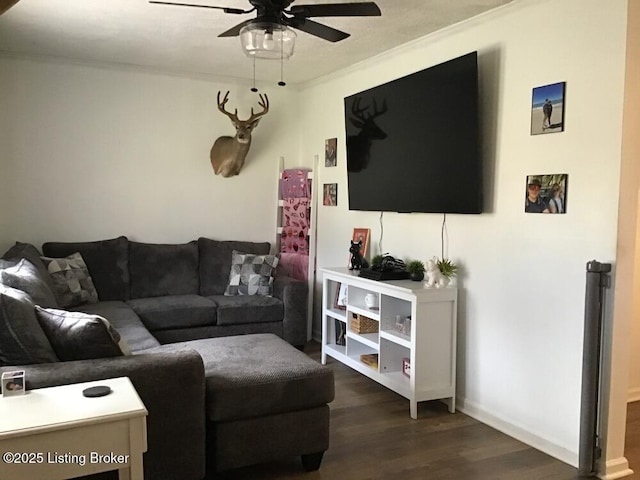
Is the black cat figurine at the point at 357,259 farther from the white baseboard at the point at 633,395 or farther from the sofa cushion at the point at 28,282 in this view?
the sofa cushion at the point at 28,282

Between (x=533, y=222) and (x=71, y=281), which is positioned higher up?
(x=533, y=222)

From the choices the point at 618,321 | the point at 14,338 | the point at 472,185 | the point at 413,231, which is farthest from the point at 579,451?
the point at 14,338

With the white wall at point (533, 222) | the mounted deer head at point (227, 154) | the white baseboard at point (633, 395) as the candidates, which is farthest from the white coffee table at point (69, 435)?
the mounted deer head at point (227, 154)

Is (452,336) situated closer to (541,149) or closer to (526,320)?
(526,320)

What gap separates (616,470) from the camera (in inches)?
110

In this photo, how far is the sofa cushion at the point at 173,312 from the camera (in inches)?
170

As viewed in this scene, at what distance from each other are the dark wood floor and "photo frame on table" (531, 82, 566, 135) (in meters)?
1.70

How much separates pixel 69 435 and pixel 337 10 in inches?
80.4

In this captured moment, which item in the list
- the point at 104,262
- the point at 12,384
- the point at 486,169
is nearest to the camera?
the point at 12,384

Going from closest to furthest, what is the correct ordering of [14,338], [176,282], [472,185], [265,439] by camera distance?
[14,338]
[265,439]
[472,185]
[176,282]

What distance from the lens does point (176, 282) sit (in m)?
4.91

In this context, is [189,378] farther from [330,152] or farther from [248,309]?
[330,152]

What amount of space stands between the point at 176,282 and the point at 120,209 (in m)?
0.84

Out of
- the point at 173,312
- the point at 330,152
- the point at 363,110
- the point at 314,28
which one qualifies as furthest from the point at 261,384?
the point at 330,152
